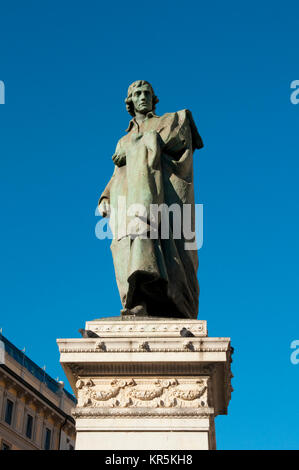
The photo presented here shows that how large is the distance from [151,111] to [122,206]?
2009 mm

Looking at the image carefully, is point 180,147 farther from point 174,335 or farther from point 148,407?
point 148,407

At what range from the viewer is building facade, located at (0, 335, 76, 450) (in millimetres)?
40031

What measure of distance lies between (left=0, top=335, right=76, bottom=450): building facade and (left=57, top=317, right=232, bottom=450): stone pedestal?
31759 millimetres

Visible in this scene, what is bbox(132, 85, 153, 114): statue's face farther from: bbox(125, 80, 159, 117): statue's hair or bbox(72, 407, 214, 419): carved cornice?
bbox(72, 407, 214, 419): carved cornice

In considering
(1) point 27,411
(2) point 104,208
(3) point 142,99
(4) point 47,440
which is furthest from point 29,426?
(3) point 142,99

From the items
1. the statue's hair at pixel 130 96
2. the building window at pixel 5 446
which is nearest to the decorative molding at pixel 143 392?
the statue's hair at pixel 130 96

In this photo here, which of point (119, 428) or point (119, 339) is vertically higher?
point (119, 339)

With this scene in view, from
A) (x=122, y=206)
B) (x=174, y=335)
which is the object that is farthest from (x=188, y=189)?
(x=174, y=335)

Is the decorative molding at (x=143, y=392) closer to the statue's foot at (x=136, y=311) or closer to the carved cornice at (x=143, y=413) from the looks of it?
the carved cornice at (x=143, y=413)

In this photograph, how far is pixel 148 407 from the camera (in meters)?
7.85

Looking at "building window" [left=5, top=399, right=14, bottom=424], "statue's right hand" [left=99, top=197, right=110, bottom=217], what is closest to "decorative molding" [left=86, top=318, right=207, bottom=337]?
"statue's right hand" [left=99, top=197, right=110, bottom=217]

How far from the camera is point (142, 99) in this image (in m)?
11.4

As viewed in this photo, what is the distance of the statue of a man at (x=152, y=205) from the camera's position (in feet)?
31.2

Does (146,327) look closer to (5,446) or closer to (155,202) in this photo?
(155,202)
